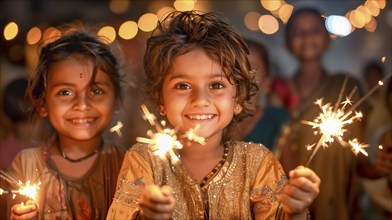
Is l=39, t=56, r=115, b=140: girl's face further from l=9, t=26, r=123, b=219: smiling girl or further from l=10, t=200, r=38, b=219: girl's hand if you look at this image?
l=10, t=200, r=38, b=219: girl's hand

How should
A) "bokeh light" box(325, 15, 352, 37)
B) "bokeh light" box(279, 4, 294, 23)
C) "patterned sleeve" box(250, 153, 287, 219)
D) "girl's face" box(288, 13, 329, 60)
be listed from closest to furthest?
"patterned sleeve" box(250, 153, 287, 219) → "bokeh light" box(325, 15, 352, 37) → "girl's face" box(288, 13, 329, 60) → "bokeh light" box(279, 4, 294, 23)

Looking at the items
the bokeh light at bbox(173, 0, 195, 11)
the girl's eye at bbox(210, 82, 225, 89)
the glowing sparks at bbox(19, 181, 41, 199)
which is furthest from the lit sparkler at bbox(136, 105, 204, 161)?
the bokeh light at bbox(173, 0, 195, 11)


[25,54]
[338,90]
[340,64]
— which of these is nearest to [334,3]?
[340,64]

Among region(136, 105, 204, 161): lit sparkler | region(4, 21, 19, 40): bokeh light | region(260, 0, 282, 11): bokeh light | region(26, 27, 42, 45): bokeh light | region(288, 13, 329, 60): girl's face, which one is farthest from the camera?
region(26, 27, 42, 45): bokeh light

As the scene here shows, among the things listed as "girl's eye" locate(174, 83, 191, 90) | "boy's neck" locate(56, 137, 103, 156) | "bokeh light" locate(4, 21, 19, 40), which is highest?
"bokeh light" locate(4, 21, 19, 40)

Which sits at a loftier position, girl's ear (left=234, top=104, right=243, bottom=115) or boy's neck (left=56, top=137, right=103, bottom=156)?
girl's ear (left=234, top=104, right=243, bottom=115)

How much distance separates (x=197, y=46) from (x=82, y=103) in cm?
44

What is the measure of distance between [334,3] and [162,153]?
7.50ft

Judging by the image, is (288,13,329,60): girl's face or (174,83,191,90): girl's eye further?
(288,13,329,60): girl's face

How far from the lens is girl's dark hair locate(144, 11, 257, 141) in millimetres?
1519

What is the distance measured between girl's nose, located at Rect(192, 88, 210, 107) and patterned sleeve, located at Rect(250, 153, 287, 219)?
0.85 ft

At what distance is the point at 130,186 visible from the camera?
1.47 meters

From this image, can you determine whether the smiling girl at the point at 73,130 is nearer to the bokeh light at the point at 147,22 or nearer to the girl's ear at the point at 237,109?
the girl's ear at the point at 237,109

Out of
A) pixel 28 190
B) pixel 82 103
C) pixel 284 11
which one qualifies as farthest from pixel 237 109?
pixel 284 11
